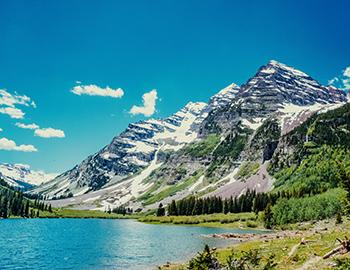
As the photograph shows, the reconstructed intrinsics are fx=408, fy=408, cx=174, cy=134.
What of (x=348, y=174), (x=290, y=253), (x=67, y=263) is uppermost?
(x=348, y=174)

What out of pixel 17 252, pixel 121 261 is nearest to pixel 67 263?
pixel 121 261

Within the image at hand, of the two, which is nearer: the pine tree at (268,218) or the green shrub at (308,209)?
the green shrub at (308,209)

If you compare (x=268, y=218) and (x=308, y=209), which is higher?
(x=308, y=209)

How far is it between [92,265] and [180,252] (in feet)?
74.2

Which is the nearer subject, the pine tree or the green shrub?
the green shrub

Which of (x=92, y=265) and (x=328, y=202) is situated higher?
(x=328, y=202)

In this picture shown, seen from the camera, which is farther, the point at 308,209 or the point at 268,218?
the point at 268,218

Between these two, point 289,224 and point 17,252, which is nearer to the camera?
point 17,252

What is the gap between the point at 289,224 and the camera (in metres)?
159

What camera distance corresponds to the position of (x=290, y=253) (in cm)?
5297

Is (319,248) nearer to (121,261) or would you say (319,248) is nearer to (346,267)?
(346,267)

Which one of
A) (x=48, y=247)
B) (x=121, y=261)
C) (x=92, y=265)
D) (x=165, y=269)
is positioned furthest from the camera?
(x=48, y=247)

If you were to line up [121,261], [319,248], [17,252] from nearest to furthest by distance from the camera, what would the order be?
[319,248], [121,261], [17,252]

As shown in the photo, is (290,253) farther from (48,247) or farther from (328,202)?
(328,202)
